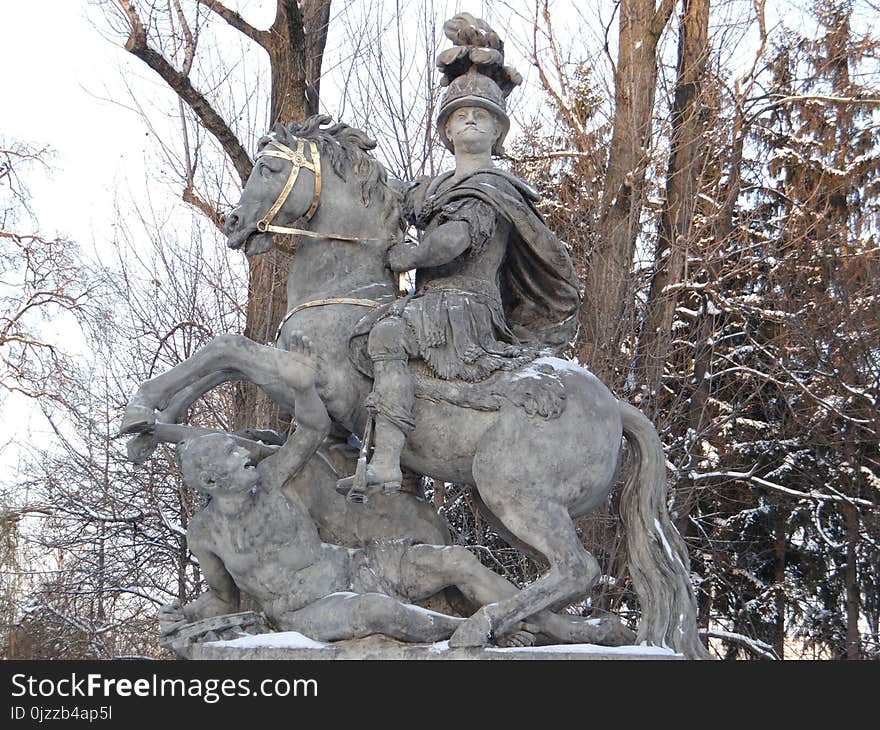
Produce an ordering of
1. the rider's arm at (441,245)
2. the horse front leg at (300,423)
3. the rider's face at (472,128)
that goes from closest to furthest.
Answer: the horse front leg at (300,423), the rider's arm at (441,245), the rider's face at (472,128)

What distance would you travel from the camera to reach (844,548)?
41.8ft

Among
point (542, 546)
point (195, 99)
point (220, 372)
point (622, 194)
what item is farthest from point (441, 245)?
point (622, 194)

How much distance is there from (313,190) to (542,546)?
1.65 meters

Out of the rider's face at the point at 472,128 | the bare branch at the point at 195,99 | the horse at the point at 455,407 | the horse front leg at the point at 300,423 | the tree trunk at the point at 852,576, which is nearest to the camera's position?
the horse at the point at 455,407

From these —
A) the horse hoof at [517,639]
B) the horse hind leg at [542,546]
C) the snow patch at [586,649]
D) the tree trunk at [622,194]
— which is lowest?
the snow patch at [586,649]

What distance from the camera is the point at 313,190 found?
181 inches

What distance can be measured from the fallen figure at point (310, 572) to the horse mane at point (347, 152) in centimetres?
117

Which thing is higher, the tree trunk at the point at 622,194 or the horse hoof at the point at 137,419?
the tree trunk at the point at 622,194

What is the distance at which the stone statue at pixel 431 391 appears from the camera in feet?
13.8

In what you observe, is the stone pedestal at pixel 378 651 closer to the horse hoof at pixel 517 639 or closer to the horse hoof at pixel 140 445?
the horse hoof at pixel 517 639

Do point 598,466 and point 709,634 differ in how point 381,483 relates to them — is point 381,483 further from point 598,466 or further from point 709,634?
point 709,634

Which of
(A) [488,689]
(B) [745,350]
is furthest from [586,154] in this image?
(A) [488,689]

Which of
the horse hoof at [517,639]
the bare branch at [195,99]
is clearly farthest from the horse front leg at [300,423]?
A: the bare branch at [195,99]

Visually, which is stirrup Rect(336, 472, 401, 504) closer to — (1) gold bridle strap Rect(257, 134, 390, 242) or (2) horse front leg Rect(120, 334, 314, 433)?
(2) horse front leg Rect(120, 334, 314, 433)
